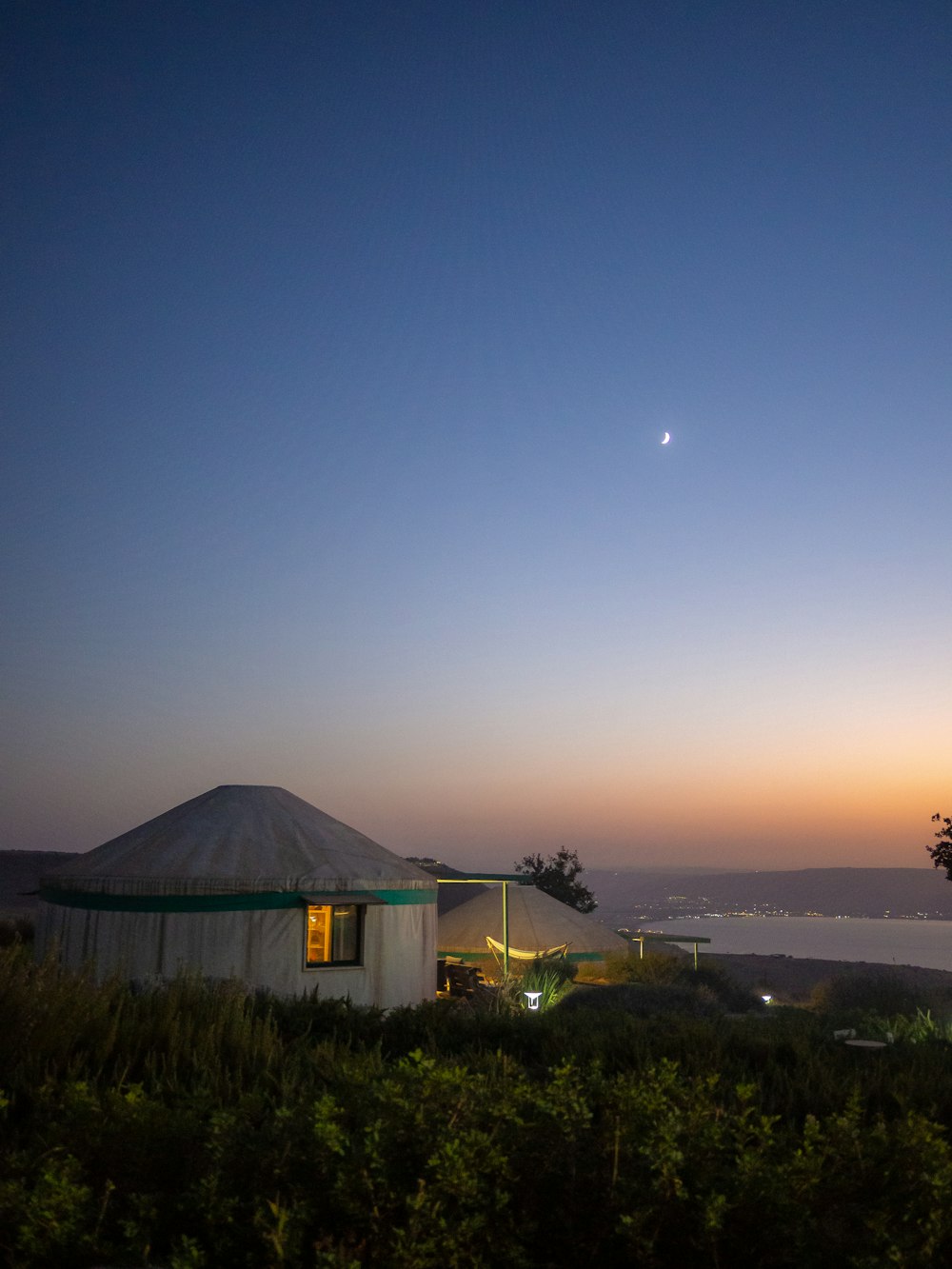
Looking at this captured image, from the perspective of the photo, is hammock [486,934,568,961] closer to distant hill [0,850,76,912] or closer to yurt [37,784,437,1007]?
yurt [37,784,437,1007]

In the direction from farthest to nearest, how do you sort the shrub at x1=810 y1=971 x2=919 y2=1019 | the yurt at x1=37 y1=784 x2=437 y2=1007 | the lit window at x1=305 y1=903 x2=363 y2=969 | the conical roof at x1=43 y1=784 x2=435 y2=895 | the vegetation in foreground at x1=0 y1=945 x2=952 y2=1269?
the shrub at x1=810 y1=971 x2=919 y2=1019 < the lit window at x1=305 y1=903 x2=363 y2=969 < the conical roof at x1=43 y1=784 x2=435 y2=895 < the yurt at x1=37 y1=784 x2=437 y2=1007 < the vegetation in foreground at x1=0 y1=945 x2=952 y2=1269

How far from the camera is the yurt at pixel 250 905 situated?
1149cm

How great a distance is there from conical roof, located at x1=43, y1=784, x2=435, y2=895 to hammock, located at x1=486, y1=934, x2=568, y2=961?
579cm

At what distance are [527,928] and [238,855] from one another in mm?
8466

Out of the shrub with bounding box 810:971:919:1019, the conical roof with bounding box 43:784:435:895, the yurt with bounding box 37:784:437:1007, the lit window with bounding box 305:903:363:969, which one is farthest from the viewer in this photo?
the shrub with bounding box 810:971:919:1019

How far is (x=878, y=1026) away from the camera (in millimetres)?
9516

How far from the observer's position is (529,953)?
18375 millimetres

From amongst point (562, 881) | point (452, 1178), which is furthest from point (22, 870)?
point (452, 1178)

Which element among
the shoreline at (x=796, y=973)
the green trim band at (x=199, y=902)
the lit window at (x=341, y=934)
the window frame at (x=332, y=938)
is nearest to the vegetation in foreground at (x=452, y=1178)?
the green trim band at (x=199, y=902)

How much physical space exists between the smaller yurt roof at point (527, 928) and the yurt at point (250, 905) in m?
6.18

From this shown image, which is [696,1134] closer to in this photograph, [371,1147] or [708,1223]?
[708,1223]

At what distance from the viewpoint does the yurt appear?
11492mm

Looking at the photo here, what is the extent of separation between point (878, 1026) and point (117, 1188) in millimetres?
8113

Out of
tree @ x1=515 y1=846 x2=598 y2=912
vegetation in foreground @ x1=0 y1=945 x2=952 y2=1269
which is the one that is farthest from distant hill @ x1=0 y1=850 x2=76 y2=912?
vegetation in foreground @ x1=0 y1=945 x2=952 y2=1269
